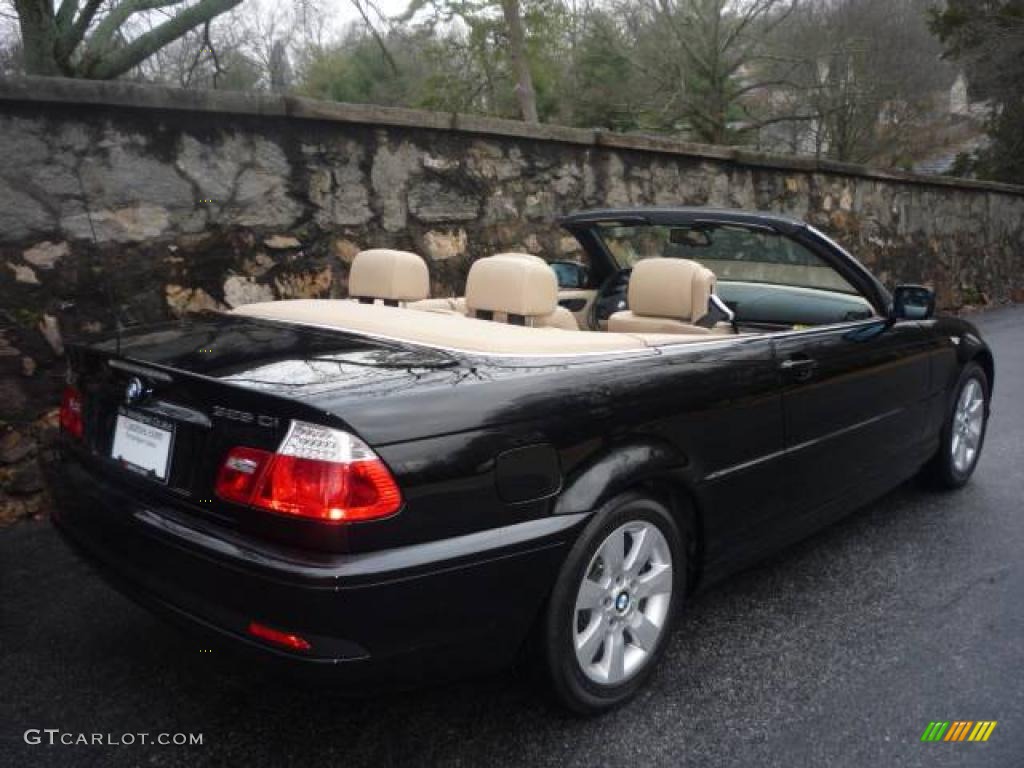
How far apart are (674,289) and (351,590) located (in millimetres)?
1803

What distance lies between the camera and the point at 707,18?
2116 centimetres

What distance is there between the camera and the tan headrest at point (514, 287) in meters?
2.83

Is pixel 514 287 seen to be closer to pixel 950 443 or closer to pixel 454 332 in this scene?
pixel 454 332

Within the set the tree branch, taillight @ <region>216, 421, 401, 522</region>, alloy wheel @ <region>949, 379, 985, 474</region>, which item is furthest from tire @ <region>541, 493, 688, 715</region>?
the tree branch

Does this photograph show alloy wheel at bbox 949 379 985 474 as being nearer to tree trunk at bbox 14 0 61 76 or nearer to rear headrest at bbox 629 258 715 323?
rear headrest at bbox 629 258 715 323

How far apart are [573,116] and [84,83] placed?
2024cm

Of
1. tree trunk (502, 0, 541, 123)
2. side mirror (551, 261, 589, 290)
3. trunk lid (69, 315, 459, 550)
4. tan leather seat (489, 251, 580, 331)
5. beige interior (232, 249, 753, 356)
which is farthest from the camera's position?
tree trunk (502, 0, 541, 123)

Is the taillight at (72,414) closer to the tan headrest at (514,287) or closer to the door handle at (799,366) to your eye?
the tan headrest at (514,287)

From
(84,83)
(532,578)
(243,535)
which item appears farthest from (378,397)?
(84,83)

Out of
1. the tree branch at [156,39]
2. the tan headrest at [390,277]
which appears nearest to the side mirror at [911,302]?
the tan headrest at [390,277]

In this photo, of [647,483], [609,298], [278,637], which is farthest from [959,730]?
[609,298]

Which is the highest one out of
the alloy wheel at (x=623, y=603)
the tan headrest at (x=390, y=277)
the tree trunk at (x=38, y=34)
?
the tree trunk at (x=38, y=34)

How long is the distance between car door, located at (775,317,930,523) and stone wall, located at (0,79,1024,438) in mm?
3164

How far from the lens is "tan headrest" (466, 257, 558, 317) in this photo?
9.30ft
